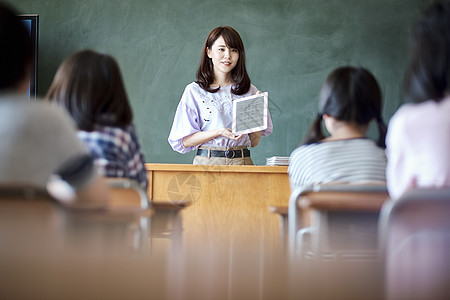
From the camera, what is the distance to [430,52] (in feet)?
3.88

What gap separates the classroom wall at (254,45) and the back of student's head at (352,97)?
290 cm

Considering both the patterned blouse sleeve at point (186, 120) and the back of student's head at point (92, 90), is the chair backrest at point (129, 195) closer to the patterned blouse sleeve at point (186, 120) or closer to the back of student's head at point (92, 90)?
the back of student's head at point (92, 90)

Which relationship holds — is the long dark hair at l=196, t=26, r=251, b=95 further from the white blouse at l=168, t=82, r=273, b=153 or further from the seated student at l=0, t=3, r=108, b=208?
the seated student at l=0, t=3, r=108, b=208

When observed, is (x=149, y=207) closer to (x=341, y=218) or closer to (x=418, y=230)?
(x=341, y=218)

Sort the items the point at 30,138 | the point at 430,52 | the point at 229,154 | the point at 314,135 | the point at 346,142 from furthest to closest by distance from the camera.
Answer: the point at 229,154 → the point at 314,135 → the point at 346,142 → the point at 430,52 → the point at 30,138

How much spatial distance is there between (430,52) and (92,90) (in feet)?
2.63

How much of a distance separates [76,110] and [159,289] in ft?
2.55

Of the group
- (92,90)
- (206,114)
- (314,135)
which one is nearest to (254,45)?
(206,114)

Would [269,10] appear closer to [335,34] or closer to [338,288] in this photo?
[335,34]

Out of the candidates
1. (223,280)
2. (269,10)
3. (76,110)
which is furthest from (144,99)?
(223,280)

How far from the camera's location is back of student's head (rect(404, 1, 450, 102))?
116 centimetres

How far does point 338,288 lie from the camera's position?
1.89 ft

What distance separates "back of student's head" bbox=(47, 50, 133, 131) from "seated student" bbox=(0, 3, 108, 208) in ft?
0.80

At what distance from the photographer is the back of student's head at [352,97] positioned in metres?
1.48
